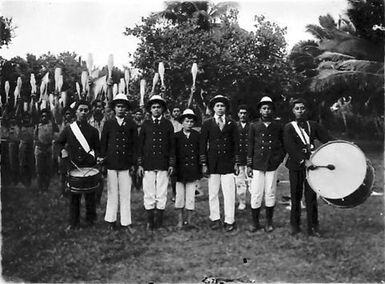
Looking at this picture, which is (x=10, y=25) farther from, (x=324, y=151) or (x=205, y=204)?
(x=324, y=151)

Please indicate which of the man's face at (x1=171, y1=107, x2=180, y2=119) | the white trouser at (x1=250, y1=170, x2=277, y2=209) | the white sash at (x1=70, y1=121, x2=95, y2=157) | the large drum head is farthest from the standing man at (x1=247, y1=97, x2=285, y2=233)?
the white sash at (x1=70, y1=121, x2=95, y2=157)

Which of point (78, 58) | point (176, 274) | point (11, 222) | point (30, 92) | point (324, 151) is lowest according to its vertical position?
point (176, 274)

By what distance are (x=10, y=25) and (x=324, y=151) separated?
161 inches

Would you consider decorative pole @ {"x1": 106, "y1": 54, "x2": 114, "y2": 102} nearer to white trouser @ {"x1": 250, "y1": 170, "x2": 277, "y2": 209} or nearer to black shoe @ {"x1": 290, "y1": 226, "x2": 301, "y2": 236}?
white trouser @ {"x1": 250, "y1": 170, "x2": 277, "y2": 209}

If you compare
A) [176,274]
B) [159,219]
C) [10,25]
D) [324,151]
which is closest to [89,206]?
[159,219]

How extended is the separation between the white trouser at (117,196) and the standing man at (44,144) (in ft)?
4.90

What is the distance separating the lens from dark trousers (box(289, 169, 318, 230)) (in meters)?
5.30

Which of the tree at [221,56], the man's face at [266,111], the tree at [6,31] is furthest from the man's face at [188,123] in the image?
the tree at [6,31]

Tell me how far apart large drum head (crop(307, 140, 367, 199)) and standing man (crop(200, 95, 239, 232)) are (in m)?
1.06

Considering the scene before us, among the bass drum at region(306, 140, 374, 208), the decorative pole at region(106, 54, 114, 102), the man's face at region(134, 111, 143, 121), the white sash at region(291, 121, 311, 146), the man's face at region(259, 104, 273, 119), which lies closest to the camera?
the bass drum at region(306, 140, 374, 208)

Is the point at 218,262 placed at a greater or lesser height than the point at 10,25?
lesser

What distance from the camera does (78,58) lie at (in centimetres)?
584

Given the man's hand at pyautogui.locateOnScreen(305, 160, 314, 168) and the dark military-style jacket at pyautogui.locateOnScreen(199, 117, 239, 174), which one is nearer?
the man's hand at pyautogui.locateOnScreen(305, 160, 314, 168)

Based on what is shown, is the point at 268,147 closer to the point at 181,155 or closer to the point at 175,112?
the point at 181,155
